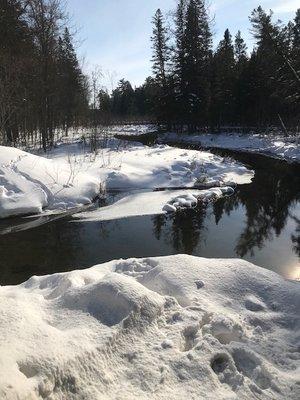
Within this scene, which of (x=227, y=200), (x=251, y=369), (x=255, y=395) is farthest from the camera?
(x=227, y=200)

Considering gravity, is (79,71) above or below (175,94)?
above

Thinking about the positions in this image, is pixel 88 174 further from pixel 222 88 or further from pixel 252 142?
pixel 222 88

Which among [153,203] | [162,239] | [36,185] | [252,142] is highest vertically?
[252,142]

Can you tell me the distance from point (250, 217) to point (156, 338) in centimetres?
760

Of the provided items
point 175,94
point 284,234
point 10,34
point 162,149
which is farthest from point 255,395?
point 175,94

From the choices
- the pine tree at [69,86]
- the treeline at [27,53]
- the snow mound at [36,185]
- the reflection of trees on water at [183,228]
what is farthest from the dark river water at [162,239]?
the pine tree at [69,86]

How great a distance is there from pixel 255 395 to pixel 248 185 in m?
12.2

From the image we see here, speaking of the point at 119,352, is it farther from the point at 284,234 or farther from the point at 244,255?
the point at 284,234

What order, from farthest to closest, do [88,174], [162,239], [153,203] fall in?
[88,174] < [153,203] < [162,239]

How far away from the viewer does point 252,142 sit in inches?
1172

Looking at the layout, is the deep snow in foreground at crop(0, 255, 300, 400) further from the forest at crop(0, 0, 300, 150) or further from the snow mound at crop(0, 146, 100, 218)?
the forest at crop(0, 0, 300, 150)

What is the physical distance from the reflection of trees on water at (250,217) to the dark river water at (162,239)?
0.07 feet

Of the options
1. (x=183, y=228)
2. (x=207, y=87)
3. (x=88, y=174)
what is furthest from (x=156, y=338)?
(x=207, y=87)

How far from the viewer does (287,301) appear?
4445 millimetres
